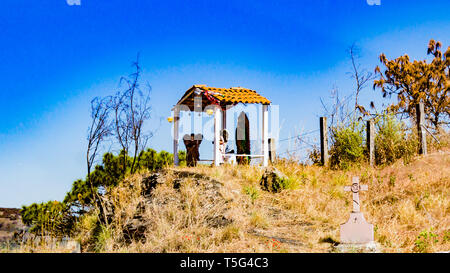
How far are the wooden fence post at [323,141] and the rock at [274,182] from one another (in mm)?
3870

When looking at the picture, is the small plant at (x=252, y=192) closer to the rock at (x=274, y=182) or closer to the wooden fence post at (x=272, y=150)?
the rock at (x=274, y=182)

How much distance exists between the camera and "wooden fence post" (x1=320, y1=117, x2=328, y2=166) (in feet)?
43.4

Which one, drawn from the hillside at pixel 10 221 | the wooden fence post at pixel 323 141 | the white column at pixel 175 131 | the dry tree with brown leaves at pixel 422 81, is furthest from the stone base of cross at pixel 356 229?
the dry tree with brown leaves at pixel 422 81

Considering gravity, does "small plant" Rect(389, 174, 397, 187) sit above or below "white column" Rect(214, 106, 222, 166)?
below

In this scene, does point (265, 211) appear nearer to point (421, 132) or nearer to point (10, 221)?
point (421, 132)

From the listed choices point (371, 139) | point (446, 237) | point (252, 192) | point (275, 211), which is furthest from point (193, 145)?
point (446, 237)

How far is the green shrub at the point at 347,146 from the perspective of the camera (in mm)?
12656

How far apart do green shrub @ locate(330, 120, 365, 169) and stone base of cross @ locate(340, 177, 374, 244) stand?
6704mm

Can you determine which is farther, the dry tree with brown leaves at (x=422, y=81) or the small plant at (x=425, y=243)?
the dry tree with brown leaves at (x=422, y=81)

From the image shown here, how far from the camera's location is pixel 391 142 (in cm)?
1260

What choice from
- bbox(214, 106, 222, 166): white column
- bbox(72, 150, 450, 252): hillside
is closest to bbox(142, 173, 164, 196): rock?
bbox(72, 150, 450, 252): hillside

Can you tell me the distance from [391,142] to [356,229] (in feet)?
24.8

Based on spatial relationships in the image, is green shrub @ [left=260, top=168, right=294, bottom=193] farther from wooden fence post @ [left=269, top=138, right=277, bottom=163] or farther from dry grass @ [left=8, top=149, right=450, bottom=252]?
wooden fence post @ [left=269, top=138, right=277, bottom=163]
